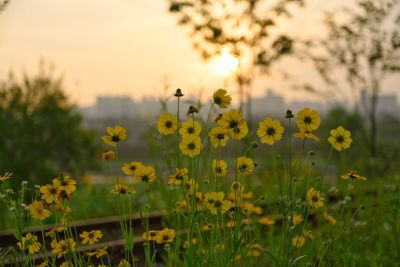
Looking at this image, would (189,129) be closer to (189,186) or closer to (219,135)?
(219,135)

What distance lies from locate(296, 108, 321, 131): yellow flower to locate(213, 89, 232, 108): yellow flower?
36 cm

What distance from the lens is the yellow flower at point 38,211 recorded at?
2883mm

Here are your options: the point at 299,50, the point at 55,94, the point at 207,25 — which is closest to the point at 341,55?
the point at 299,50

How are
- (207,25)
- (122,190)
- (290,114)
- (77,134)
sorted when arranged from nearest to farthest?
1. (290,114)
2. (122,190)
3. (207,25)
4. (77,134)

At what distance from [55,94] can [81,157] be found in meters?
3.28

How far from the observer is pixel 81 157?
16.6m

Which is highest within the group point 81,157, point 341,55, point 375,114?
point 341,55

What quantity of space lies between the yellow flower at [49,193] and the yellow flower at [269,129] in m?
1.05

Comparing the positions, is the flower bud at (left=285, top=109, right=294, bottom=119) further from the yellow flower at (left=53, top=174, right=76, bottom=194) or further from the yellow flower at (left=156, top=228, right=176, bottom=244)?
the yellow flower at (left=53, top=174, right=76, bottom=194)

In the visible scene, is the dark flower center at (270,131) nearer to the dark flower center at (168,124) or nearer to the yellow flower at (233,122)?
the yellow flower at (233,122)

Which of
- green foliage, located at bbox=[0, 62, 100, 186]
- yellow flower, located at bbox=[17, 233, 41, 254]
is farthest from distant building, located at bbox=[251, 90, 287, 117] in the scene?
green foliage, located at bbox=[0, 62, 100, 186]

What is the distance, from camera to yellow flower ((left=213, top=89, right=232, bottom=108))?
298 centimetres

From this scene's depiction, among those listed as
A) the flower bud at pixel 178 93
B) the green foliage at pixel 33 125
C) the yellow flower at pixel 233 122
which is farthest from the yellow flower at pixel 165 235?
the green foliage at pixel 33 125

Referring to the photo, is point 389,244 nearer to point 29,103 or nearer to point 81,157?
point 29,103
